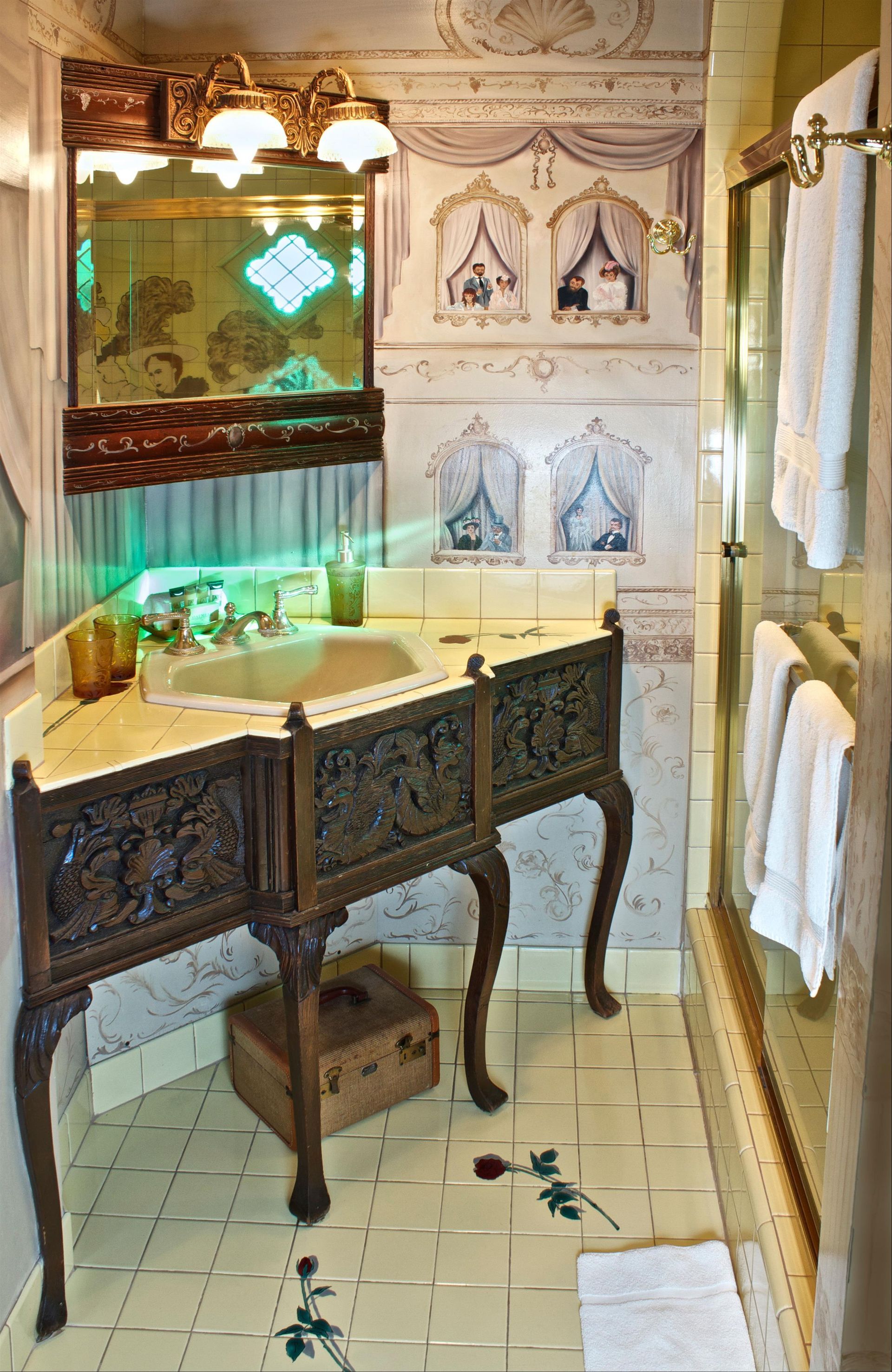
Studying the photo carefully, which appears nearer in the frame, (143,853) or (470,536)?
(143,853)

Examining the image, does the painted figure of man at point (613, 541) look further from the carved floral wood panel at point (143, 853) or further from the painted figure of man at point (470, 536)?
the carved floral wood panel at point (143, 853)

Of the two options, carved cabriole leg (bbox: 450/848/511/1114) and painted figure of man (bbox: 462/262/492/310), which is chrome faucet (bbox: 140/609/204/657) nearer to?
carved cabriole leg (bbox: 450/848/511/1114)

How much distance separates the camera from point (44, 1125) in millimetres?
2018

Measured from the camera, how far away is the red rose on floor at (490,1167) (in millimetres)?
2520

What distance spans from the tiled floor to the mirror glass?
148 cm

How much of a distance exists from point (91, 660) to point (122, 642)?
0.33 ft

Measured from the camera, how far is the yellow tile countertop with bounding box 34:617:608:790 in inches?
78.7

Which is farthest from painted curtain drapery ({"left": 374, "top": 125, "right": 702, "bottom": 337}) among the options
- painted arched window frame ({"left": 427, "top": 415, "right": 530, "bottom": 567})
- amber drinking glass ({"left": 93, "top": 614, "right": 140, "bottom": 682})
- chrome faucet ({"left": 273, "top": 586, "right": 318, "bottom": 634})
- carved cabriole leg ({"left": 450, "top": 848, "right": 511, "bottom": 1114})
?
carved cabriole leg ({"left": 450, "top": 848, "right": 511, "bottom": 1114})

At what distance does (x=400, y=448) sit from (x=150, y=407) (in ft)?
2.33

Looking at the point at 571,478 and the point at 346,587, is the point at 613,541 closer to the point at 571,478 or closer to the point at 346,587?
the point at 571,478

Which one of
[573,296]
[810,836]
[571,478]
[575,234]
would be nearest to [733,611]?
[571,478]

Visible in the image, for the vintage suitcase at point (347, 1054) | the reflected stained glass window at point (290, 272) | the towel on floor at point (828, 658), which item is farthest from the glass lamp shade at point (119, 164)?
the vintage suitcase at point (347, 1054)

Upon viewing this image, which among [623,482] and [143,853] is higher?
[623,482]

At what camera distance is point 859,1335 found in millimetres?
1458
